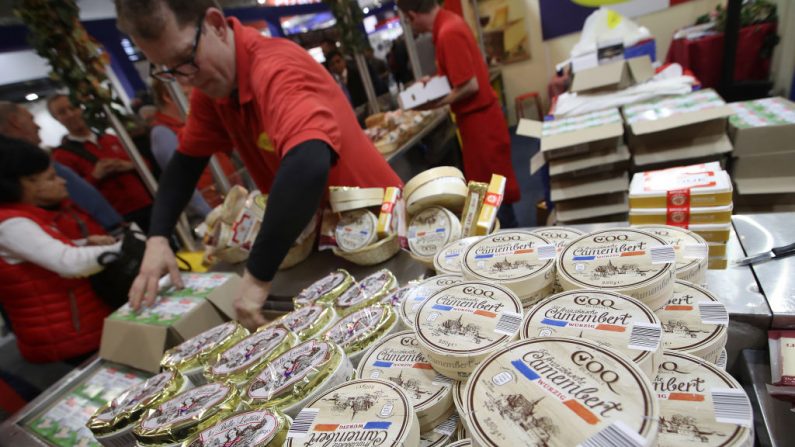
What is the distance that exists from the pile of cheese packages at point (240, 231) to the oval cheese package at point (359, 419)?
1.11 m

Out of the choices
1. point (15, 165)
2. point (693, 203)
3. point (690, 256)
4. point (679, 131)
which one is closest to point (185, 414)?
point (690, 256)

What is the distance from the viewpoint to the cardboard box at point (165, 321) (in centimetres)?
151

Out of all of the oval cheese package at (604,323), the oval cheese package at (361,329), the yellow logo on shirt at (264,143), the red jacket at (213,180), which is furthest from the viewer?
the red jacket at (213,180)

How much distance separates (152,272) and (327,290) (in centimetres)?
104

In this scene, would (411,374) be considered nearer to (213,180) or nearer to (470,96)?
(470,96)

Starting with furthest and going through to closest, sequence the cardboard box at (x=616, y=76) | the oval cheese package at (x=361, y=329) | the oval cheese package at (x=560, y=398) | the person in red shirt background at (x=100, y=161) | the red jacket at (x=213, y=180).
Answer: the red jacket at (x=213, y=180), the person in red shirt background at (x=100, y=161), the cardboard box at (x=616, y=76), the oval cheese package at (x=361, y=329), the oval cheese package at (x=560, y=398)

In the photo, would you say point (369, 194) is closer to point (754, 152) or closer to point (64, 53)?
point (754, 152)

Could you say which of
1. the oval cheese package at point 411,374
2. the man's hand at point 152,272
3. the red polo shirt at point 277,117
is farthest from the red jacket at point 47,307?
the oval cheese package at point 411,374

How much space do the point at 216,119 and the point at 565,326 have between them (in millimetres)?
2064

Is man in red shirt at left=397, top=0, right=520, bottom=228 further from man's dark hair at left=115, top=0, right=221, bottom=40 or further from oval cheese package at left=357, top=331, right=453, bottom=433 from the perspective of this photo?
oval cheese package at left=357, top=331, right=453, bottom=433

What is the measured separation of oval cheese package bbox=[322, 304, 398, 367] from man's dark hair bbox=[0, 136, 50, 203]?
2.14 m

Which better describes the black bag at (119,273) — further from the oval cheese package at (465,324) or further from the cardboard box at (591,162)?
the cardboard box at (591,162)

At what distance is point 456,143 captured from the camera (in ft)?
17.0

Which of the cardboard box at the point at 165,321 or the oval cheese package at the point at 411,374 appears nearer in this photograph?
the oval cheese package at the point at 411,374
